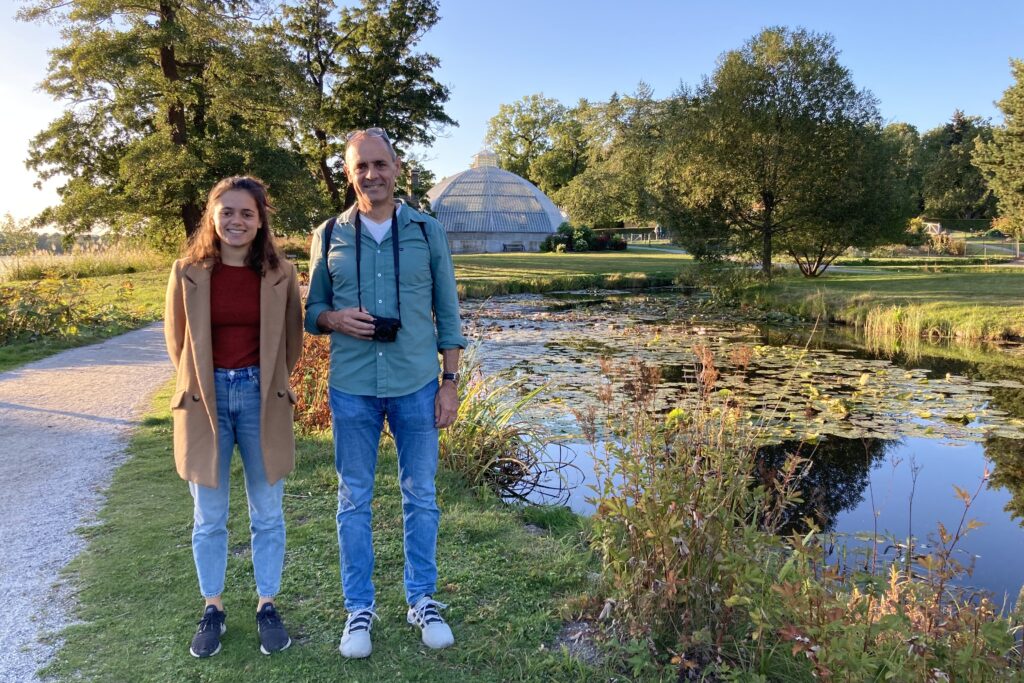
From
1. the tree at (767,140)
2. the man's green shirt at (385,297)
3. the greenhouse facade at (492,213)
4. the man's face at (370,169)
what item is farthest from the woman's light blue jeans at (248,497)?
the greenhouse facade at (492,213)

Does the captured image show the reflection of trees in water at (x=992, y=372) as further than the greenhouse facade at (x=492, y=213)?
No

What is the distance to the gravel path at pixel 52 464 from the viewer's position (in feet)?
9.32

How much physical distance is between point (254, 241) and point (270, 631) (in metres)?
1.51

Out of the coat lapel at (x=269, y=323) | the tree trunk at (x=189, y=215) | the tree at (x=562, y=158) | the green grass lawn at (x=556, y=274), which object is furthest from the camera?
the tree at (x=562, y=158)

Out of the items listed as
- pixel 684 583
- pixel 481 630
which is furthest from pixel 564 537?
pixel 684 583

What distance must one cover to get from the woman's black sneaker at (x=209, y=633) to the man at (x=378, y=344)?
19.5 inches

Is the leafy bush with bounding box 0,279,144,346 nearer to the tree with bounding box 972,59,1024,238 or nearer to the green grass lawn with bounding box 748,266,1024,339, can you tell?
the green grass lawn with bounding box 748,266,1024,339

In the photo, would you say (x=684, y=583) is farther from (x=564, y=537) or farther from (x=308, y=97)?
(x=308, y=97)

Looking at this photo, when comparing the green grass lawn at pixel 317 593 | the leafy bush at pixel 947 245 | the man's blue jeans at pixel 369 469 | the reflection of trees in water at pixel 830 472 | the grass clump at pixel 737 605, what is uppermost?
the leafy bush at pixel 947 245

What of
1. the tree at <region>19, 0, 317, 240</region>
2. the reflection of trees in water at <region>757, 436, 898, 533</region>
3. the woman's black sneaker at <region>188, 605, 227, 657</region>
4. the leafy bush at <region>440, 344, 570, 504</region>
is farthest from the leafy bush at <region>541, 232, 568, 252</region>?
the woman's black sneaker at <region>188, 605, 227, 657</region>

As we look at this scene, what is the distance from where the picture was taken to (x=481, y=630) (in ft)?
9.12

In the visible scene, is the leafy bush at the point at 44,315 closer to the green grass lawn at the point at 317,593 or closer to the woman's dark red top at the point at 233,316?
the green grass lawn at the point at 317,593

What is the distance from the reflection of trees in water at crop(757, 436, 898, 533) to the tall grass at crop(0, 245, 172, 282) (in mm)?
15411

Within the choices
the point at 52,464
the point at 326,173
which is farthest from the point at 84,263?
the point at 52,464
